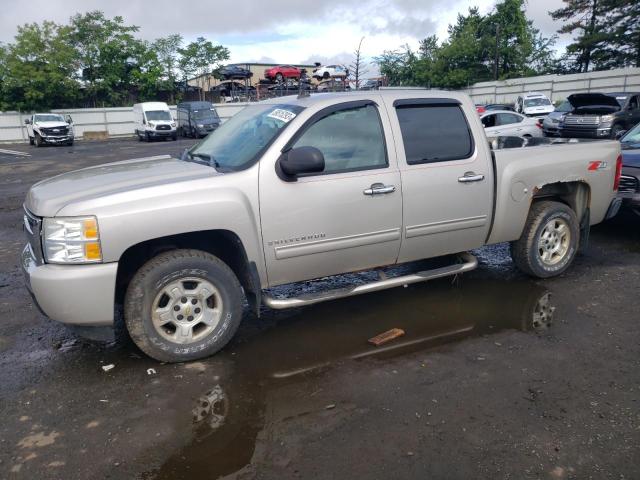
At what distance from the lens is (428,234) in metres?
4.78

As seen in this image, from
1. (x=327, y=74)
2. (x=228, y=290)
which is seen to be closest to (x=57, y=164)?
(x=228, y=290)

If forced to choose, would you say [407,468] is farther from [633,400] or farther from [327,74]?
[327,74]

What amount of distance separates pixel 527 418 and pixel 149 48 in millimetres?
51213

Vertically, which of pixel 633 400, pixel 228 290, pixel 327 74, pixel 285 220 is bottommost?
pixel 633 400

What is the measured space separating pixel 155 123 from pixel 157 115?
1136mm

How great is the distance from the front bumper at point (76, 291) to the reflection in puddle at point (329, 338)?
3.06 feet

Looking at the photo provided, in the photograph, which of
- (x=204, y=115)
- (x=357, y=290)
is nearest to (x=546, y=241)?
(x=357, y=290)

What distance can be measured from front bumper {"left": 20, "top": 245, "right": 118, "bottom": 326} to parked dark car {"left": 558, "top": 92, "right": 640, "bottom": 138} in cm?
1677

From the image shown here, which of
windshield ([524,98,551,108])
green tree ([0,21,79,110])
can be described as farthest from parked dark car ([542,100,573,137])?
green tree ([0,21,79,110])

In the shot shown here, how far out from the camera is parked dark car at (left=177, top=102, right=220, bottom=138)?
104 feet

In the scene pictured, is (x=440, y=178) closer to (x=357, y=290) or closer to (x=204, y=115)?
(x=357, y=290)

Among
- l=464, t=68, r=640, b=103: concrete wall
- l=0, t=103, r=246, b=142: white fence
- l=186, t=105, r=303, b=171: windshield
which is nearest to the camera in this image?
l=186, t=105, r=303, b=171: windshield

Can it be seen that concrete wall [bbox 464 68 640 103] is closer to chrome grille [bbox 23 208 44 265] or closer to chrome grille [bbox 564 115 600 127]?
chrome grille [bbox 564 115 600 127]

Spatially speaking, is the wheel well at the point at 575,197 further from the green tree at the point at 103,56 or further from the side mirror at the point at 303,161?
the green tree at the point at 103,56
